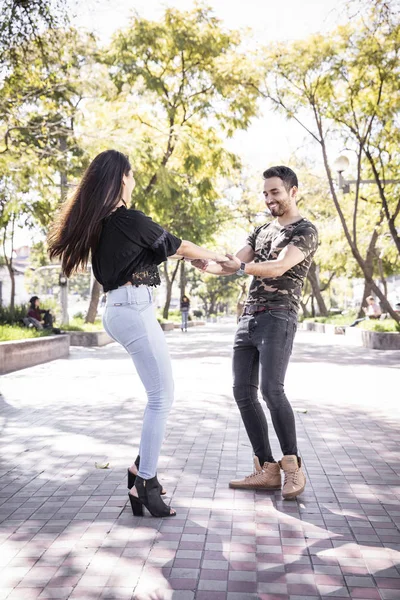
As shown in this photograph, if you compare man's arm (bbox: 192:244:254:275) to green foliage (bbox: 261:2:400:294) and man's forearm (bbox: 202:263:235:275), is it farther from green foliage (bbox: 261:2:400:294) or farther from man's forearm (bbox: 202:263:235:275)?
green foliage (bbox: 261:2:400:294)

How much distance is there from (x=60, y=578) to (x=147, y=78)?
20023 mm

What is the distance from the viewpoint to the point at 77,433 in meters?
6.52

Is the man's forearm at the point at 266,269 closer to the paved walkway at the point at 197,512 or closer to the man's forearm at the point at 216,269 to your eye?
the man's forearm at the point at 216,269

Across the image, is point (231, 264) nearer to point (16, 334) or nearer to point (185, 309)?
point (16, 334)

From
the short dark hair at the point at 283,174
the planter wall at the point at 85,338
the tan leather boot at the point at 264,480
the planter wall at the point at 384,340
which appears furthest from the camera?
the planter wall at the point at 85,338

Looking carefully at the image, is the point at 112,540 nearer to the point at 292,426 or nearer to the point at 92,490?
the point at 92,490

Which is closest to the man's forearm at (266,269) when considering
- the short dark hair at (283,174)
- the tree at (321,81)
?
the short dark hair at (283,174)

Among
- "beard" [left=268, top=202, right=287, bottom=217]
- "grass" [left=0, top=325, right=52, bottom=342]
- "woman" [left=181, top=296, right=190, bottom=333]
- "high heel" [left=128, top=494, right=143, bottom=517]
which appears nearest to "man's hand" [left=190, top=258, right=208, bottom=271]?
"beard" [left=268, top=202, right=287, bottom=217]

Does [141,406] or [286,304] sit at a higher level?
[286,304]

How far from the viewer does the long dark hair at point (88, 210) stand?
3.80m

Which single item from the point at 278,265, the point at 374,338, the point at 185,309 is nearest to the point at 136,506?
the point at 278,265

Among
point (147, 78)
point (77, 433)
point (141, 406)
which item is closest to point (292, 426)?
point (77, 433)

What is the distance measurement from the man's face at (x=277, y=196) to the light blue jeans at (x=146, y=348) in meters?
1.12

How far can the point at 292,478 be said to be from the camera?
174 inches
